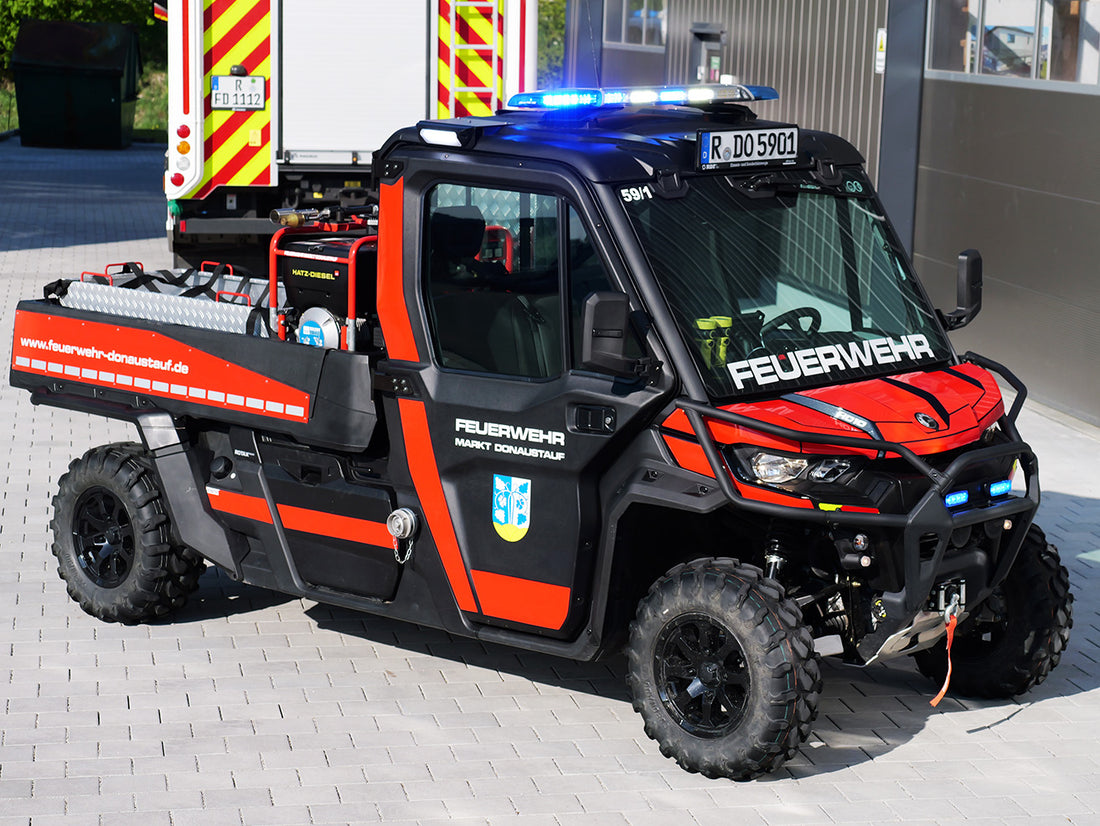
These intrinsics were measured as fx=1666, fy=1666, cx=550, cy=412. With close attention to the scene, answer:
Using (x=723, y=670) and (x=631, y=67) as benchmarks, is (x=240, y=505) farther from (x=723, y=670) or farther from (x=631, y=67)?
(x=631, y=67)

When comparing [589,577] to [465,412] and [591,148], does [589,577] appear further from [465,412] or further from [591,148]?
[591,148]

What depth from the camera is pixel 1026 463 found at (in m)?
5.86

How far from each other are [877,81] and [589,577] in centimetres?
943

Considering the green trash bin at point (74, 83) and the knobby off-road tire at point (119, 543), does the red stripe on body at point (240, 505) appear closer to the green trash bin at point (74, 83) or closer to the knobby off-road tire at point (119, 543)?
the knobby off-road tire at point (119, 543)

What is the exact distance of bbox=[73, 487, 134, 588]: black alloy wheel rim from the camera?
703 centimetres

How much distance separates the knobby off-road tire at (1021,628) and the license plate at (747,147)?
5.61 ft

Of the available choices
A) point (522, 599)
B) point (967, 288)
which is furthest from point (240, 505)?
point (967, 288)

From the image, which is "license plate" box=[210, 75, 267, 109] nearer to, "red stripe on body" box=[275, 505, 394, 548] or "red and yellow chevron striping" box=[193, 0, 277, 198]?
"red and yellow chevron striping" box=[193, 0, 277, 198]

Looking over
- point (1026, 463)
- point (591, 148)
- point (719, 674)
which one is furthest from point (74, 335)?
point (1026, 463)

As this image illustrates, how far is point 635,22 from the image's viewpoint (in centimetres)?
1997

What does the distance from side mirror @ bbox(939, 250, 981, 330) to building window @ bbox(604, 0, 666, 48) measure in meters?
13.3

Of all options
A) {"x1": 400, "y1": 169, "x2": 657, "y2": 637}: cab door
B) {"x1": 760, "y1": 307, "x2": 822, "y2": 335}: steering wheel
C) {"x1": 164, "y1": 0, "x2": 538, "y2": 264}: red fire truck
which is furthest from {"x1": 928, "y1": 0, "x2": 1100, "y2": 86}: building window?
{"x1": 400, "y1": 169, "x2": 657, "y2": 637}: cab door

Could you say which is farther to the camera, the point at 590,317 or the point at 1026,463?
the point at 1026,463

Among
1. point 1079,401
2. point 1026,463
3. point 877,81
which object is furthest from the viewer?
point 877,81
